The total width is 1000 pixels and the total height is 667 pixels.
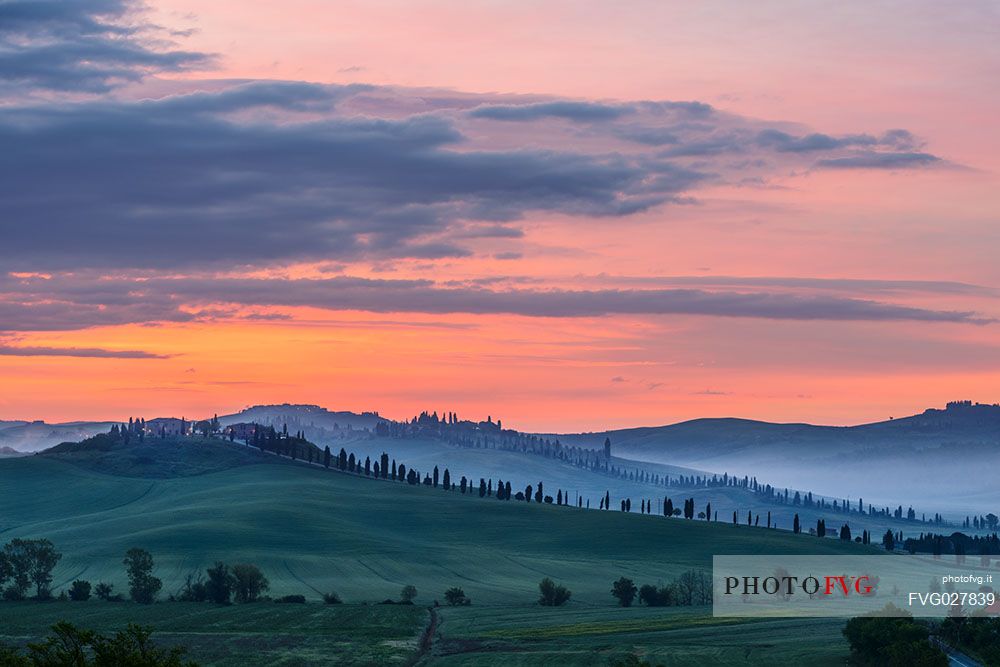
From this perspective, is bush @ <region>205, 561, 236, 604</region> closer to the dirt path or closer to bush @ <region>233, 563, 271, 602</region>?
bush @ <region>233, 563, 271, 602</region>

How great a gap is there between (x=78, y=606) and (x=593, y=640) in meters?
87.8

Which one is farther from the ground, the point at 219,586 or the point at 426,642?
the point at 219,586

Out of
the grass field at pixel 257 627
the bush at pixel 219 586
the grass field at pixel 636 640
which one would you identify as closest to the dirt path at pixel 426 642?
the grass field at pixel 257 627

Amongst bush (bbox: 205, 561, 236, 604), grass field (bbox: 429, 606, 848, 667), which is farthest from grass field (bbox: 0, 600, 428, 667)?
grass field (bbox: 429, 606, 848, 667)

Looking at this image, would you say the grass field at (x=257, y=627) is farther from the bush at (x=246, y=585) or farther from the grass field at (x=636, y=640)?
the bush at (x=246, y=585)

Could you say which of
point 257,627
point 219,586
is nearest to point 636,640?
point 257,627

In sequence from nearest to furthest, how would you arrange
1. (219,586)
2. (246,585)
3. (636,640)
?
(636,640), (219,586), (246,585)

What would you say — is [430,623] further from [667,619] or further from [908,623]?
[908,623]

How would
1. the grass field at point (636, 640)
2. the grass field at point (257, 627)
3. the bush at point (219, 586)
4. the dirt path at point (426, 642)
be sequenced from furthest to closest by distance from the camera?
the bush at point (219, 586) < the grass field at point (257, 627) < the dirt path at point (426, 642) < the grass field at point (636, 640)

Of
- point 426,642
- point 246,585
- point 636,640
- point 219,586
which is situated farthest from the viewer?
point 246,585

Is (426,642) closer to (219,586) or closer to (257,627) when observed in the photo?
(257,627)

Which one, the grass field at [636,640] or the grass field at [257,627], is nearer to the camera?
the grass field at [636,640]

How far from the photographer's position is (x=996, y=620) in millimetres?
117188

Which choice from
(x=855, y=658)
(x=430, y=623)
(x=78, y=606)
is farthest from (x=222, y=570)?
(x=855, y=658)
